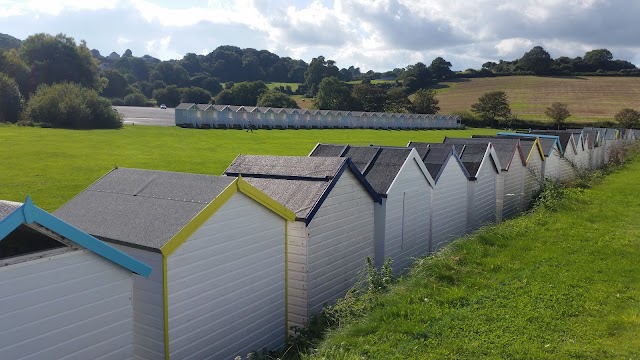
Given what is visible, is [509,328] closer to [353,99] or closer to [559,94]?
[353,99]

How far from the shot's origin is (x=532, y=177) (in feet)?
66.5

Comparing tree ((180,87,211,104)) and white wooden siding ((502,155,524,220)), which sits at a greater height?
tree ((180,87,211,104))

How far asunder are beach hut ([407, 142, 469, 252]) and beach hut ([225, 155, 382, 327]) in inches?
121

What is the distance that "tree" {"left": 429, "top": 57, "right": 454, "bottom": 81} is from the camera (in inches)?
5620

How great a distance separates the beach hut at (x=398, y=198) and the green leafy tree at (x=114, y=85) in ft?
438

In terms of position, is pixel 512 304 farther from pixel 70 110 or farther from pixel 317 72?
pixel 317 72

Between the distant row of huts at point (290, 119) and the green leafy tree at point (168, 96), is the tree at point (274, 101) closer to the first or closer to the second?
the distant row of huts at point (290, 119)

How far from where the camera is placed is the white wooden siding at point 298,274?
9.14 meters

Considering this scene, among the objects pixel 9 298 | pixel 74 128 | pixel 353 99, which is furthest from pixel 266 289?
pixel 353 99

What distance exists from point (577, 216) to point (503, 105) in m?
85.2

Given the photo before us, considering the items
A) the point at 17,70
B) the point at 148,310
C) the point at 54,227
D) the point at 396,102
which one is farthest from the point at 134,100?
the point at 54,227

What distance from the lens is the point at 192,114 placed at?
215 feet

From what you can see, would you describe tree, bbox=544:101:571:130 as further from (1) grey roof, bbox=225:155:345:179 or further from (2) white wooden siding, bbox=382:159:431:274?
(1) grey roof, bbox=225:155:345:179

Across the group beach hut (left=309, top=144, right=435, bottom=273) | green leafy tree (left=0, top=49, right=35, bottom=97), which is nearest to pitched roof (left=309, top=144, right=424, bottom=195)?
beach hut (left=309, top=144, right=435, bottom=273)
